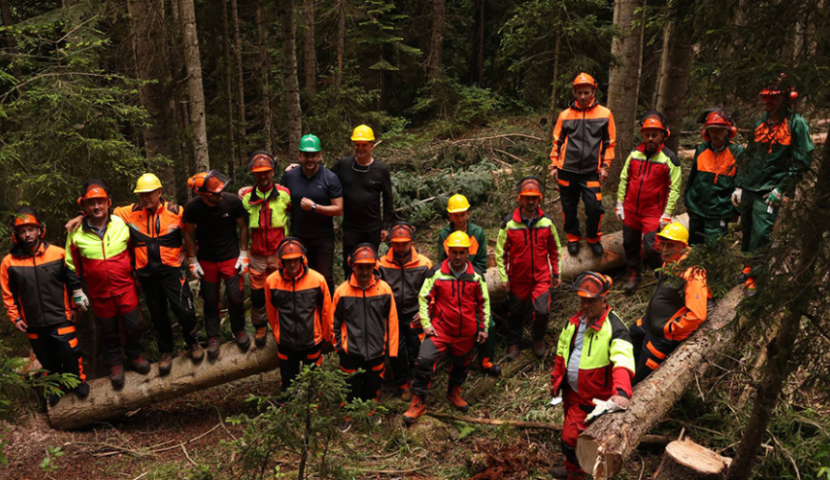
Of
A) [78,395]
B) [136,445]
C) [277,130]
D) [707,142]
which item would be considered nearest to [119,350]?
[78,395]

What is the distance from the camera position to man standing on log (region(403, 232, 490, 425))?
284 inches

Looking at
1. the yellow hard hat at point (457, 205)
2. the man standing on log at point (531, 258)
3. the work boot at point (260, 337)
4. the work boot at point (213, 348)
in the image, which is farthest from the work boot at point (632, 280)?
the work boot at point (213, 348)

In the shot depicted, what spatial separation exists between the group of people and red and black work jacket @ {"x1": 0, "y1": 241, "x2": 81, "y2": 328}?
15 millimetres

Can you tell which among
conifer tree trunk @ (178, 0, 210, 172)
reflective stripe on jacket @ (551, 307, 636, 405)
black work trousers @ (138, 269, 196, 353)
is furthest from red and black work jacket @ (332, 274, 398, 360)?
conifer tree trunk @ (178, 0, 210, 172)

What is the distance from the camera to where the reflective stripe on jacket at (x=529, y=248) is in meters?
7.79

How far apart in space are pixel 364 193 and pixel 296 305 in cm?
188

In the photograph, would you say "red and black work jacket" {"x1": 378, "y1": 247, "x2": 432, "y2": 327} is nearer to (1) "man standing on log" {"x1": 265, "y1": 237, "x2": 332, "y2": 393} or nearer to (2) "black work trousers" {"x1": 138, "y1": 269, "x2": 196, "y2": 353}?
(1) "man standing on log" {"x1": 265, "y1": 237, "x2": 332, "y2": 393}

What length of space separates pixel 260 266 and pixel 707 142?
614cm

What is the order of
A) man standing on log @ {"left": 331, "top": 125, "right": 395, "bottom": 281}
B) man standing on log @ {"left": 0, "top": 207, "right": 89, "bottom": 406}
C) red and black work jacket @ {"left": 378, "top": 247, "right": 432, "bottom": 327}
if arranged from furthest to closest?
1. man standing on log @ {"left": 331, "top": 125, "right": 395, "bottom": 281}
2. red and black work jacket @ {"left": 378, "top": 247, "right": 432, "bottom": 327}
3. man standing on log @ {"left": 0, "top": 207, "right": 89, "bottom": 406}

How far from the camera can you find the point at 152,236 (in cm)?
728

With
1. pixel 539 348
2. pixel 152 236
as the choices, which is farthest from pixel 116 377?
pixel 539 348

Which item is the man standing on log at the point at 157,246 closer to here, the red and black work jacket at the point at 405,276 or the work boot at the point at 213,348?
the work boot at the point at 213,348

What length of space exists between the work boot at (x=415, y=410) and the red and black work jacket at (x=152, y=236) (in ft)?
11.5

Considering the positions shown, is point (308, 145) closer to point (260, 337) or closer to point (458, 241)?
point (458, 241)
